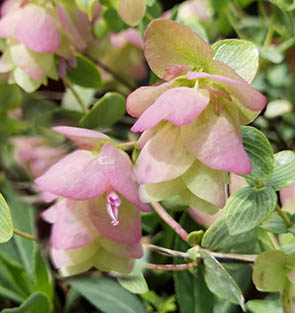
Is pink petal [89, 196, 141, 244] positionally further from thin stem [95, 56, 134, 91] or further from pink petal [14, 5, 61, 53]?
thin stem [95, 56, 134, 91]

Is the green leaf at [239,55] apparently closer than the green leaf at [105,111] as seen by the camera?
Yes

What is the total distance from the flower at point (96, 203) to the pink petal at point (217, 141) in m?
0.05

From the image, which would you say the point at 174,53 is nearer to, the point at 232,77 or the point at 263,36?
the point at 232,77

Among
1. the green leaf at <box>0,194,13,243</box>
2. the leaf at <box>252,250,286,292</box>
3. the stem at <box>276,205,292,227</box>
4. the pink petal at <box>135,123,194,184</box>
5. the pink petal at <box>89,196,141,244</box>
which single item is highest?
the pink petal at <box>135,123,194,184</box>

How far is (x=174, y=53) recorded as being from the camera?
12.1 inches

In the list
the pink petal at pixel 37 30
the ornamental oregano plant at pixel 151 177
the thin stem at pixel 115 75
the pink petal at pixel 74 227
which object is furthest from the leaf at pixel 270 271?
the thin stem at pixel 115 75

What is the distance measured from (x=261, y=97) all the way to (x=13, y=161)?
1.43 feet

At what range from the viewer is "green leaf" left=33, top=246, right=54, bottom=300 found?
0.47m

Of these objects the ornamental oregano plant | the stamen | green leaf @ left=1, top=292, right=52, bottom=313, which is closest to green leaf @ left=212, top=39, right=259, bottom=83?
the ornamental oregano plant

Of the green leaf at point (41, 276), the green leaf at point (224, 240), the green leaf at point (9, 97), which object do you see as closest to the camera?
the green leaf at point (224, 240)

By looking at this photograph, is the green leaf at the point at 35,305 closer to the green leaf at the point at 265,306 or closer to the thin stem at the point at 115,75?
the green leaf at the point at 265,306

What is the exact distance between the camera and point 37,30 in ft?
1.32

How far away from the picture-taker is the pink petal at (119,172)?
30 cm

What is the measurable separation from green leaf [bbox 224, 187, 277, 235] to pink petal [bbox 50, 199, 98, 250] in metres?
0.08
